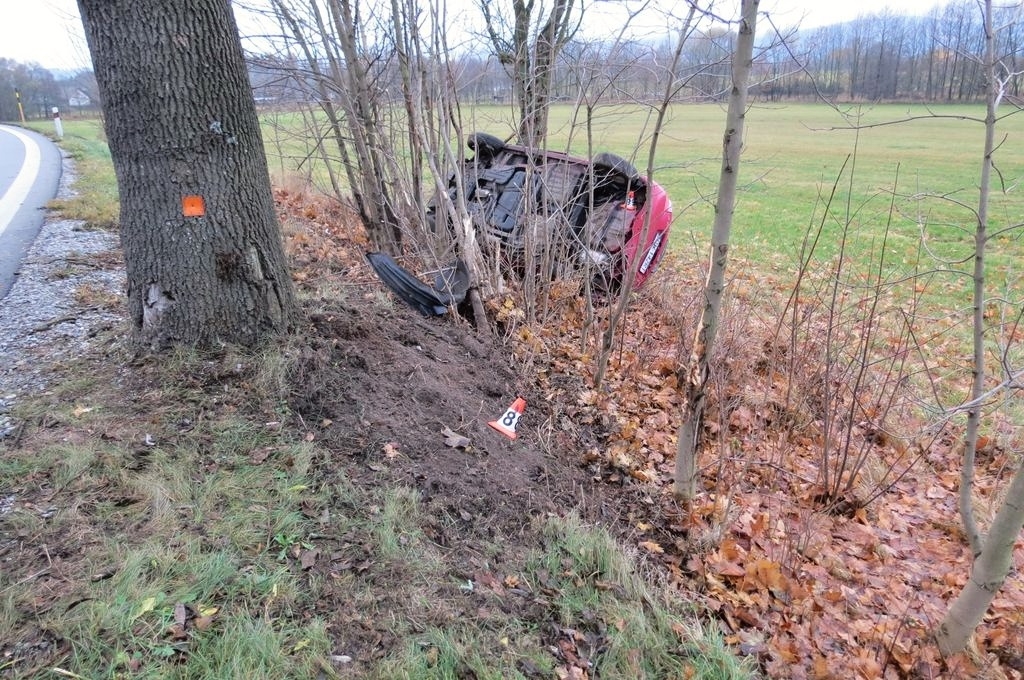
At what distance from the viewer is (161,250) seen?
11.2 ft

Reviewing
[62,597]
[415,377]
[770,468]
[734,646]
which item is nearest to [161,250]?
[415,377]

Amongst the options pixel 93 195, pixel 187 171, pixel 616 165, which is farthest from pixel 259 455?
pixel 93 195

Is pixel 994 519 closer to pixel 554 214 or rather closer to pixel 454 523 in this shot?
pixel 454 523

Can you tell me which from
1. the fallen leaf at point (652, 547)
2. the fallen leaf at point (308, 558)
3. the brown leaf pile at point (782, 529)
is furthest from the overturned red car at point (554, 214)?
the fallen leaf at point (308, 558)

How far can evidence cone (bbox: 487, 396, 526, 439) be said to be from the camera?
3.99m

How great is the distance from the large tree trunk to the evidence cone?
1.50 metres

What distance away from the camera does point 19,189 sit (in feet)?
33.0

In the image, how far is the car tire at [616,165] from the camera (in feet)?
18.9

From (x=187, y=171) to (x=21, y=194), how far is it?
28.3 ft

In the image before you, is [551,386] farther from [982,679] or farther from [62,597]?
[62,597]

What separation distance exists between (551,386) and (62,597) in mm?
3435

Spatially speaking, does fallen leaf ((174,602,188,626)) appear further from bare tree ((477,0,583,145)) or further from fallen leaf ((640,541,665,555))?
bare tree ((477,0,583,145))

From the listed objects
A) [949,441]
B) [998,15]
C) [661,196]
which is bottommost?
[949,441]

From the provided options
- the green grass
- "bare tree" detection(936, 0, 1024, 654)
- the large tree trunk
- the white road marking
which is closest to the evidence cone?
the large tree trunk
